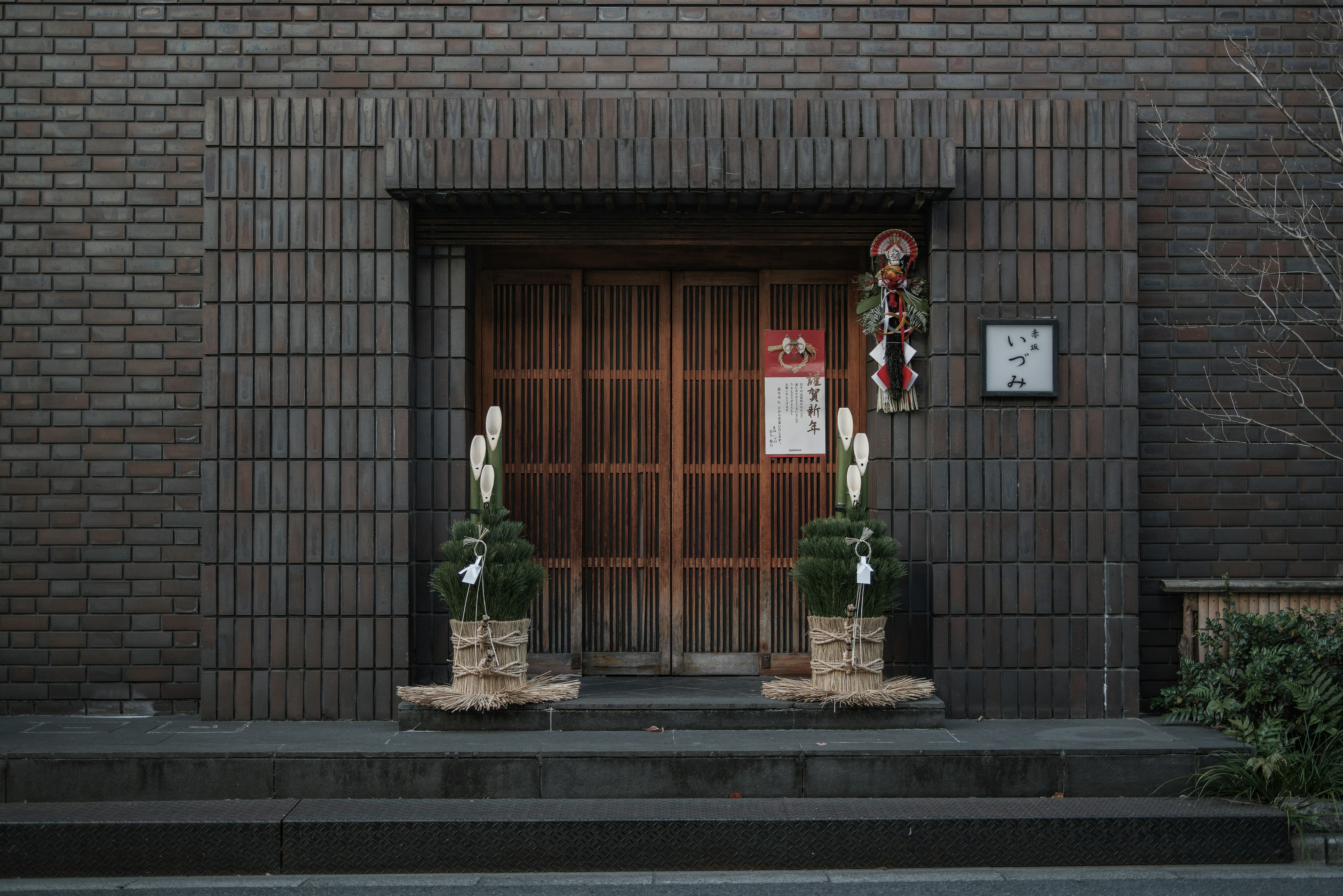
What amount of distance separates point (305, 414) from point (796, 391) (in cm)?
359

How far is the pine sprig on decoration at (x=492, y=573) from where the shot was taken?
23.4 feet

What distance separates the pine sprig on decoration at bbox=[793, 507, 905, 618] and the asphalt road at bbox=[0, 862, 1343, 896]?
176 cm

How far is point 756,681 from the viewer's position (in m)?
8.12

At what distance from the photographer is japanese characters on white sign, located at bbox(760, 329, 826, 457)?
8484mm

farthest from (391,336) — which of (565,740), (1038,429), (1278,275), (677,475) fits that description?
(1278,275)

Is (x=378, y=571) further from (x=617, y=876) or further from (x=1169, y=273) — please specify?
(x=1169, y=273)

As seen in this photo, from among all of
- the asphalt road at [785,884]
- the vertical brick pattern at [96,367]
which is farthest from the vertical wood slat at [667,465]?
the vertical brick pattern at [96,367]

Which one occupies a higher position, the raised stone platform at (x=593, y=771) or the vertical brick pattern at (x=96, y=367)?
the vertical brick pattern at (x=96, y=367)

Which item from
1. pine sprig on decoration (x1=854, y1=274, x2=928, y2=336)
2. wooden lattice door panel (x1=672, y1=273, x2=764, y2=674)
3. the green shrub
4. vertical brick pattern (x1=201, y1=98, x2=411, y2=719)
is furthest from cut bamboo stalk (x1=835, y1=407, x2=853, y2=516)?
vertical brick pattern (x1=201, y1=98, x2=411, y2=719)

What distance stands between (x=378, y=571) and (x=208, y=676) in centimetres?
135

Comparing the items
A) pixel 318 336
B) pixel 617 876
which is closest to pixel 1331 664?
pixel 617 876

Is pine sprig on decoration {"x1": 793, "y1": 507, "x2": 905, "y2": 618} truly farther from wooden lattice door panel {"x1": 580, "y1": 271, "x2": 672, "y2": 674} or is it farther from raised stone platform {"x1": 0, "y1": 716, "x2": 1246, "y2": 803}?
wooden lattice door panel {"x1": 580, "y1": 271, "x2": 672, "y2": 674}

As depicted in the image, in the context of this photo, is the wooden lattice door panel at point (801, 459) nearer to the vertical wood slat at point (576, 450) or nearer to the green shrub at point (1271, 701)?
the vertical wood slat at point (576, 450)

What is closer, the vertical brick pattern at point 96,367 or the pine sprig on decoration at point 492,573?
the pine sprig on decoration at point 492,573
